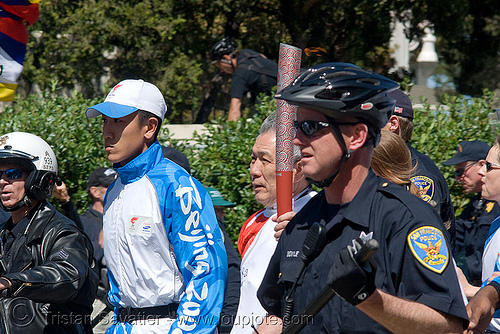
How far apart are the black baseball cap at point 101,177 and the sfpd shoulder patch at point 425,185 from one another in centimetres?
348

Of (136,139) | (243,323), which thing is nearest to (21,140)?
(136,139)

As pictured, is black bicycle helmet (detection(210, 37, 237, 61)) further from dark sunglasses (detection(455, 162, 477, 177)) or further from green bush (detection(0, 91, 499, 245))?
dark sunglasses (detection(455, 162, 477, 177))

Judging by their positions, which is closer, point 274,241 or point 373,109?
point 373,109

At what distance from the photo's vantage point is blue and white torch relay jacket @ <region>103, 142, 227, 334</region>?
136 inches

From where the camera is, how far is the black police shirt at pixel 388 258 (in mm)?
2221

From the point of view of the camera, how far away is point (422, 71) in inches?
1238

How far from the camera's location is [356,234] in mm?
2363

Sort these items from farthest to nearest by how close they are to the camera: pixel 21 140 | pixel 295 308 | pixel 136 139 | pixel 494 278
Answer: pixel 21 140, pixel 136 139, pixel 494 278, pixel 295 308

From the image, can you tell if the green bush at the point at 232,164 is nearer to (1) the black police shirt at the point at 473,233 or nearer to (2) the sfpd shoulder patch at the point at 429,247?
(1) the black police shirt at the point at 473,233

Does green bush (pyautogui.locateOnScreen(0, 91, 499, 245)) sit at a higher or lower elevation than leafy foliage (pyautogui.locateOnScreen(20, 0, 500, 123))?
lower

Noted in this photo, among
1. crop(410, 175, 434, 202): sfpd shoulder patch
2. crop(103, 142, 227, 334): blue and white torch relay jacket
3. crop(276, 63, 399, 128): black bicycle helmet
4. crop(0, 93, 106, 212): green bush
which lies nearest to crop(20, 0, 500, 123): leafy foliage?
crop(0, 93, 106, 212): green bush

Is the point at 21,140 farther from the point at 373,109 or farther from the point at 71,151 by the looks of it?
the point at 71,151

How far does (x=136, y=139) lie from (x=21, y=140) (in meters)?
0.88

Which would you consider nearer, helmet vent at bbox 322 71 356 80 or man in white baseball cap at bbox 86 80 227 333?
helmet vent at bbox 322 71 356 80
